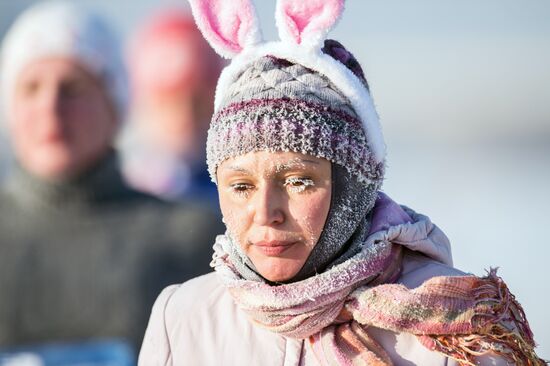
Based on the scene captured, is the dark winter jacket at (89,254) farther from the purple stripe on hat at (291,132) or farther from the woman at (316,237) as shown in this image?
the purple stripe on hat at (291,132)

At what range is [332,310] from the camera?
9.24ft

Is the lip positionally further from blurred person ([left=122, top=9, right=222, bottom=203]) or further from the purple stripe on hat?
blurred person ([left=122, top=9, right=222, bottom=203])

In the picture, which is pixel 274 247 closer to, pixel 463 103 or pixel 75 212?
pixel 75 212

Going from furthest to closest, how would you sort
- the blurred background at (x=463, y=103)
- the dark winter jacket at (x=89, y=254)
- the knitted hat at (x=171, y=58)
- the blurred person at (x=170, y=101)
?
the blurred background at (x=463, y=103) < the knitted hat at (x=171, y=58) < the blurred person at (x=170, y=101) < the dark winter jacket at (x=89, y=254)

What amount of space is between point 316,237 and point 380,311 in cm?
21

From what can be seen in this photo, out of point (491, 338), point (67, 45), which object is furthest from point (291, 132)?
point (67, 45)

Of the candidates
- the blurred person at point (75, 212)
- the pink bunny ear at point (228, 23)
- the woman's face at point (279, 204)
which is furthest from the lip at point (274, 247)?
the blurred person at point (75, 212)

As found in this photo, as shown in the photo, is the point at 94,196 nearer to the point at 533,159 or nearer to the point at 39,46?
the point at 39,46

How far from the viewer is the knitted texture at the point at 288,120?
2750mm

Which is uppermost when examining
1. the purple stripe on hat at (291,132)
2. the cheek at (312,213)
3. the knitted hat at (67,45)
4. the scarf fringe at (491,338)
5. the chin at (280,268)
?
the knitted hat at (67,45)

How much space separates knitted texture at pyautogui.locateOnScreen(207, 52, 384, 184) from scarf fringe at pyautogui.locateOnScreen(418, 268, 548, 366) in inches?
14.8

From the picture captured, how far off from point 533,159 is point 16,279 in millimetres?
6795

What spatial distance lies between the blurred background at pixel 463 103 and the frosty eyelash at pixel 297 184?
4372 mm

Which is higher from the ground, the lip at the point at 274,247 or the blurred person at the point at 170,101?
the blurred person at the point at 170,101
